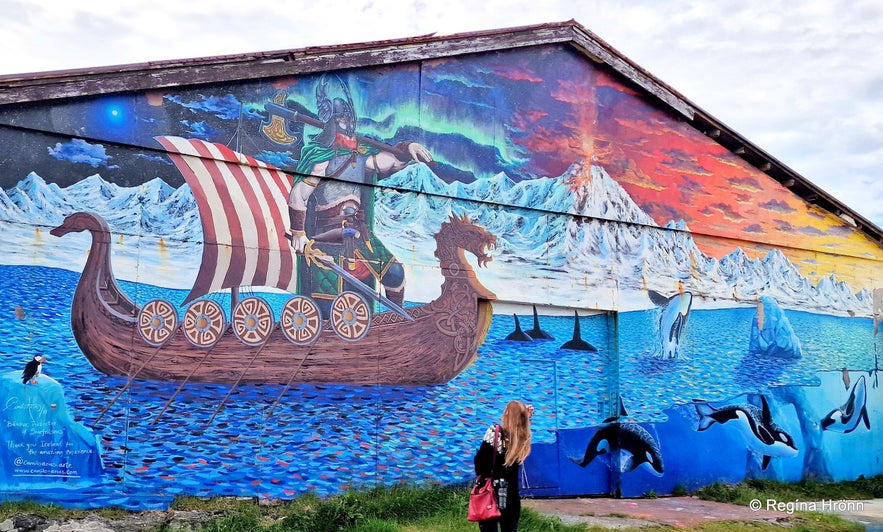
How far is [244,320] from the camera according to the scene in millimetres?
9727

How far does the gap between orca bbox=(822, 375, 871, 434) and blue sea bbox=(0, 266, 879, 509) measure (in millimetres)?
→ 1048

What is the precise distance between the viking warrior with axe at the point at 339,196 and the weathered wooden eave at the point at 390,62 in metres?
0.47

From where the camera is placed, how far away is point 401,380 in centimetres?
1070

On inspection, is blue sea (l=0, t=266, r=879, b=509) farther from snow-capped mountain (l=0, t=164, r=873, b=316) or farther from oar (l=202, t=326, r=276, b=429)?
snow-capped mountain (l=0, t=164, r=873, b=316)

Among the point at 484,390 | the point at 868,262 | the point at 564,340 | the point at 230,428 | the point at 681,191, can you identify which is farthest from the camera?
the point at 868,262

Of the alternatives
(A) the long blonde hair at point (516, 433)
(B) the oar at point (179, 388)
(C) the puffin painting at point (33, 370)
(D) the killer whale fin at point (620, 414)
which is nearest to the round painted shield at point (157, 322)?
(B) the oar at point (179, 388)

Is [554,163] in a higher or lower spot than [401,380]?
higher

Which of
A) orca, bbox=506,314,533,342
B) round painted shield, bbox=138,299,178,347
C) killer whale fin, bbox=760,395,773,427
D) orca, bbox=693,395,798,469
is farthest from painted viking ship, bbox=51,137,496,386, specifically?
killer whale fin, bbox=760,395,773,427

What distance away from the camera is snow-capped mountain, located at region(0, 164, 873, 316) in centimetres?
916

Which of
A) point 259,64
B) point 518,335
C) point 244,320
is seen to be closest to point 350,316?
point 244,320

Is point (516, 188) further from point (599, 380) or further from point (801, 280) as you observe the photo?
point (801, 280)

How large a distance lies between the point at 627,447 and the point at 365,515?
5000mm

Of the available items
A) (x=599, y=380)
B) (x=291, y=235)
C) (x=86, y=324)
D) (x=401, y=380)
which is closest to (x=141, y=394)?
(x=86, y=324)

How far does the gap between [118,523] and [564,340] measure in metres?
6.79
